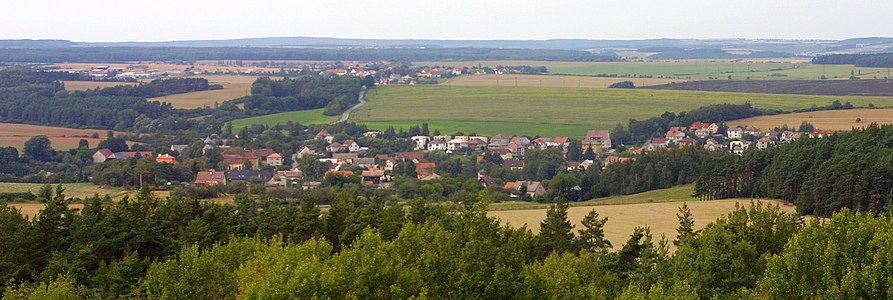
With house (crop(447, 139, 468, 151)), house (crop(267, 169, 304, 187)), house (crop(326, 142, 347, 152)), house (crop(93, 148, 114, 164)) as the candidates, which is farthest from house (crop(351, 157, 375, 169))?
house (crop(93, 148, 114, 164))

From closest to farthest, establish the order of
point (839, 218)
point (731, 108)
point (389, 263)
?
point (389, 263)
point (839, 218)
point (731, 108)

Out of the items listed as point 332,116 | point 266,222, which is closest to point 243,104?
point 332,116

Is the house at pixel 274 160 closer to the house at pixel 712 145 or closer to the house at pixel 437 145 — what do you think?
the house at pixel 437 145

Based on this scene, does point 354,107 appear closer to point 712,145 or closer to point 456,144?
point 456,144

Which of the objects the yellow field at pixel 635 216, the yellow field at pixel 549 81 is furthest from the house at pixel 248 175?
the yellow field at pixel 549 81

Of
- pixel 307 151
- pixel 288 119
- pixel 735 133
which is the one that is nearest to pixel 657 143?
pixel 735 133

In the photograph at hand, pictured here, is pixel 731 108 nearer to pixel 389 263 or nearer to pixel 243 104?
pixel 243 104
